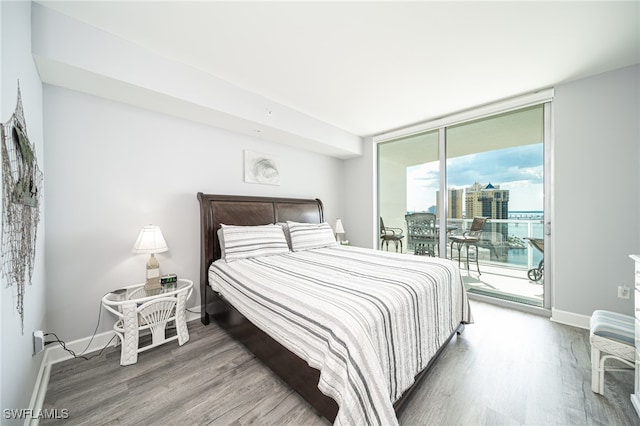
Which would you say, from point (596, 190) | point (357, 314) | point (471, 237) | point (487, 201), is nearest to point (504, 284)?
point (471, 237)

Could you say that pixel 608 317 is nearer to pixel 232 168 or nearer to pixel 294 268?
pixel 294 268

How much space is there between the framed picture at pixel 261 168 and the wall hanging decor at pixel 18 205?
1981 mm

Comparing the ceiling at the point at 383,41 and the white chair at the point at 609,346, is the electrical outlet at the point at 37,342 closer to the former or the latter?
the ceiling at the point at 383,41

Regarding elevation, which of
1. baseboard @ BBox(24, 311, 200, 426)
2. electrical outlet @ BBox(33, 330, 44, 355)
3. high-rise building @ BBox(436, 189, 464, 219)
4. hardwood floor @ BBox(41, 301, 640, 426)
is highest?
high-rise building @ BBox(436, 189, 464, 219)

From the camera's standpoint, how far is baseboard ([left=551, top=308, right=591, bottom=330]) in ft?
7.86

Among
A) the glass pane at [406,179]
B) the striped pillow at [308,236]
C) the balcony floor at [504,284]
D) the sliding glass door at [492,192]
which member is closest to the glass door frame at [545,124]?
the sliding glass door at [492,192]

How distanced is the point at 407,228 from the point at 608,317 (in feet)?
8.32

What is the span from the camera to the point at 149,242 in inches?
84.0

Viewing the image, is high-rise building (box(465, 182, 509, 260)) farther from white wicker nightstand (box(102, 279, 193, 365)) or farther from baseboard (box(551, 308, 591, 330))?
white wicker nightstand (box(102, 279, 193, 365))

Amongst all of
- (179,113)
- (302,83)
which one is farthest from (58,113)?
(302,83)

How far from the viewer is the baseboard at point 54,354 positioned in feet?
4.65

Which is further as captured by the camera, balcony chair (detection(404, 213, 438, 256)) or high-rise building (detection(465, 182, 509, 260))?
balcony chair (detection(404, 213, 438, 256))

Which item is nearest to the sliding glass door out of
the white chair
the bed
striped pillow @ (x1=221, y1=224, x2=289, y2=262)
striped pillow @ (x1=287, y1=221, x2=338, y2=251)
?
the white chair

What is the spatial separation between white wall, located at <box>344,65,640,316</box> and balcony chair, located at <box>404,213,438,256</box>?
140cm
